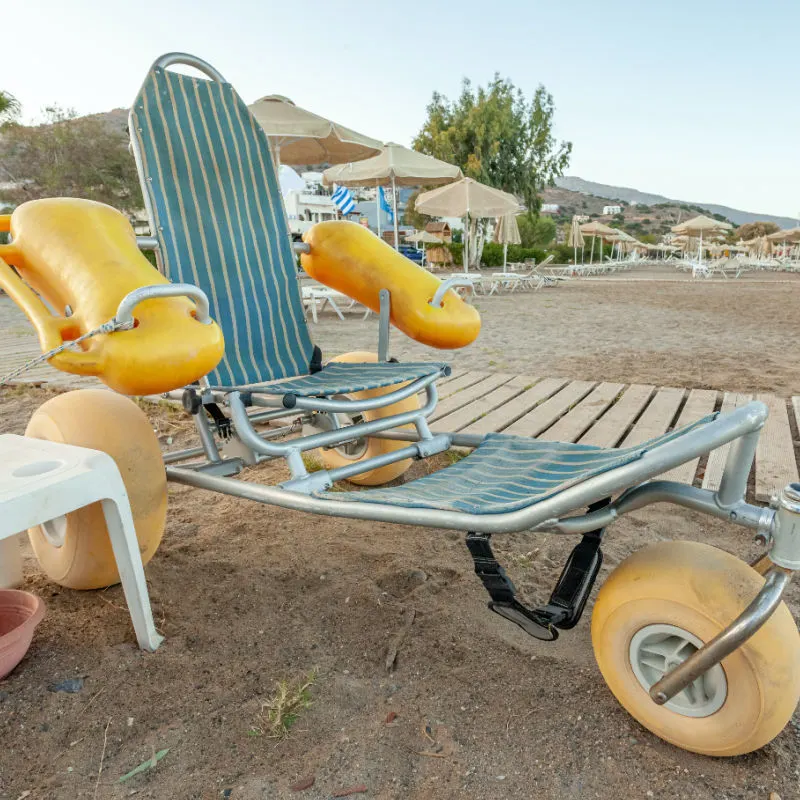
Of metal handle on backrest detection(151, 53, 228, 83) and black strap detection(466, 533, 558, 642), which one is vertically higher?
metal handle on backrest detection(151, 53, 228, 83)

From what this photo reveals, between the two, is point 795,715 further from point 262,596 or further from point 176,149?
point 176,149

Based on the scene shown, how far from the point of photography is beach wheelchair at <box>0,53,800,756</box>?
3.53 feet

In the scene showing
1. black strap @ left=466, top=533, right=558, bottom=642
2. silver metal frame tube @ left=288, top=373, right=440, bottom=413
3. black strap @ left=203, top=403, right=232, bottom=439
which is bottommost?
black strap @ left=466, top=533, right=558, bottom=642

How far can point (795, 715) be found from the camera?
4.23 ft

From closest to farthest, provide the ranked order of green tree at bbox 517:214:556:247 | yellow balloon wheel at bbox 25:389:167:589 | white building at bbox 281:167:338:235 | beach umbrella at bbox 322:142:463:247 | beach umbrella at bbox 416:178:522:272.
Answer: yellow balloon wheel at bbox 25:389:167:589 → beach umbrella at bbox 322:142:463:247 → beach umbrella at bbox 416:178:522:272 → white building at bbox 281:167:338:235 → green tree at bbox 517:214:556:247

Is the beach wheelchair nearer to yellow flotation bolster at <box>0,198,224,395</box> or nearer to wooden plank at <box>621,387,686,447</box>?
yellow flotation bolster at <box>0,198,224,395</box>

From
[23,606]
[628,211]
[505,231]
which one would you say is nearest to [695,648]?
[23,606]

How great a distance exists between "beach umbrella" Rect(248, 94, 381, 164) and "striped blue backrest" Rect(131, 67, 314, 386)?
14.0ft

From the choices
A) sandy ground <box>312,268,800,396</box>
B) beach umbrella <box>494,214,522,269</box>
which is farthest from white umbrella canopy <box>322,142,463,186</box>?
beach umbrella <box>494,214,522,269</box>

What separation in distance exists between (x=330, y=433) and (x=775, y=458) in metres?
1.95

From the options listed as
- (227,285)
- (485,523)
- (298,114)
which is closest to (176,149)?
(227,285)

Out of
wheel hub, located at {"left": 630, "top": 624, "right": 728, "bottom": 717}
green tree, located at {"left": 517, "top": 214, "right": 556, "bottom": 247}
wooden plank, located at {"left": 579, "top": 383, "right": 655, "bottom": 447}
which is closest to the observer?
wheel hub, located at {"left": 630, "top": 624, "right": 728, "bottom": 717}

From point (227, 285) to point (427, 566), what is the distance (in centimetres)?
128

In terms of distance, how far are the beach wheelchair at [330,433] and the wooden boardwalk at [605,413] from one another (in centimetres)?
83
